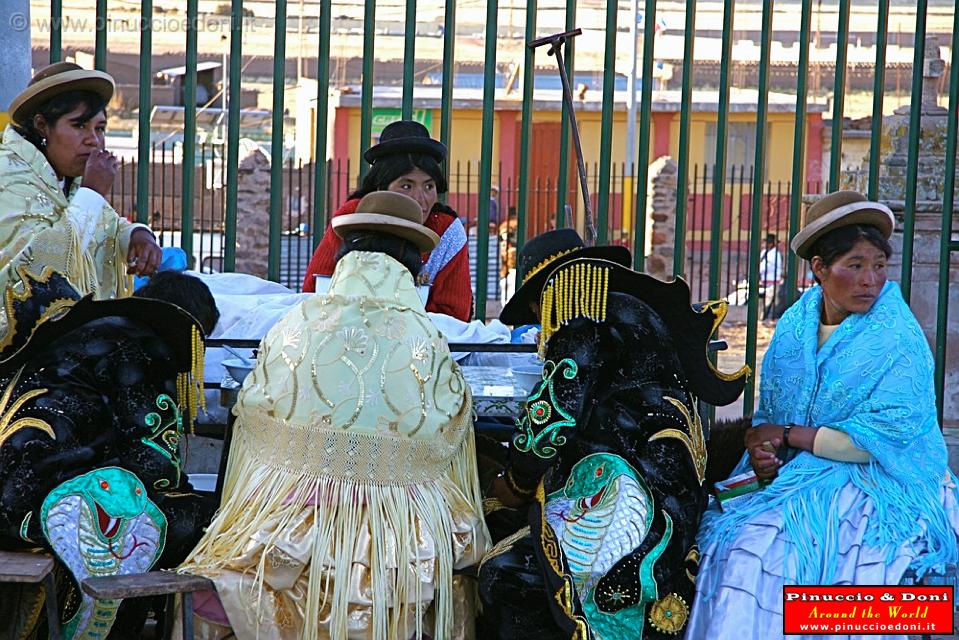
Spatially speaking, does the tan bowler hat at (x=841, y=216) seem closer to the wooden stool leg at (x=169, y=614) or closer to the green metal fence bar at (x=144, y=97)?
the wooden stool leg at (x=169, y=614)

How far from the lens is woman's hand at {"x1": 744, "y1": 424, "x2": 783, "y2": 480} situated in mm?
3988

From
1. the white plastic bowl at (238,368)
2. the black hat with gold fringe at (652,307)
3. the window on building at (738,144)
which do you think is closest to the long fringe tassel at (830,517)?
the black hat with gold fringe at (652,307)

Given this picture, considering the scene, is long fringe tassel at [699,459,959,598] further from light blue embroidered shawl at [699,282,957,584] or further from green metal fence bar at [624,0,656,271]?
green metal fence bar at [624,0,656,271]

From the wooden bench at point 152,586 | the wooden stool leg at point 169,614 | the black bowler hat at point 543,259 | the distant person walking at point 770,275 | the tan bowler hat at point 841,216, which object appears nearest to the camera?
the wooden bench at point 152,586

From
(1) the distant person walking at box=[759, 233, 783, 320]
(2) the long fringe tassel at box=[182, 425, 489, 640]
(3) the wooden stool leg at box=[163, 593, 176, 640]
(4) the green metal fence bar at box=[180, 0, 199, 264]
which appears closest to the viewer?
(2) the long fringe tassel at box=[182, 425, 489, 640]

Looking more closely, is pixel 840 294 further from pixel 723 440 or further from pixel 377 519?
pixel 377 519

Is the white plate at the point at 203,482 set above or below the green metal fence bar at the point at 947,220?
below

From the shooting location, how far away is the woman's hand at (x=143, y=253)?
179 inches

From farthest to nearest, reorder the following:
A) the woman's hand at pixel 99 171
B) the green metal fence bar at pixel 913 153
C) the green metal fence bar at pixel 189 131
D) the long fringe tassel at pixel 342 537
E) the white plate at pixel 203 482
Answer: the green metal fence bar at pixel 913 153
the green metal fence bar at pixel 189 131
the white plate at pixel 203 482
the woman's hand at pixel 99 171
the long fringe tassel at pixel 342 537

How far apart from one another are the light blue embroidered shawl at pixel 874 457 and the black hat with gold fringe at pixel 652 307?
0.32 metres

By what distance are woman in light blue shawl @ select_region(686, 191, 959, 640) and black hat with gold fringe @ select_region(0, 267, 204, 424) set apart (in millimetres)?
1565

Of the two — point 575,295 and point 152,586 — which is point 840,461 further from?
point 152,586

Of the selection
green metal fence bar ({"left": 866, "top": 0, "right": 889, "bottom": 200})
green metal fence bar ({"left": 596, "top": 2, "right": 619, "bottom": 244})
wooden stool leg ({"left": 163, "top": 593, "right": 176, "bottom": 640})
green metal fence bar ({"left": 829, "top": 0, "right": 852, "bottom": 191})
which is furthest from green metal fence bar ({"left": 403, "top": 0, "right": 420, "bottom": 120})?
wooden stool leg ({"left": 163, "top": 593, "right": 176, "bottom": 640})

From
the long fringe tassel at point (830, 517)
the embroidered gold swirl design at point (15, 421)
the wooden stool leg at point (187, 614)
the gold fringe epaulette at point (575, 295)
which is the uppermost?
the gold fringe epaulette at point (575, 295)
